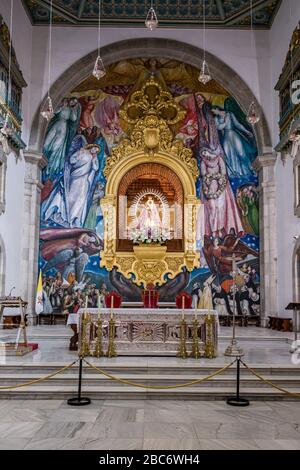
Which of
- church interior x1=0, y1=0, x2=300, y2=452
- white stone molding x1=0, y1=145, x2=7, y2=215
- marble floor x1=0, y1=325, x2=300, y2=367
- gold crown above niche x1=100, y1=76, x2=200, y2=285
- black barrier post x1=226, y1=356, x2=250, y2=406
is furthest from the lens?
gold crown above niche x1=100, y1=76, x2=200, y2=285

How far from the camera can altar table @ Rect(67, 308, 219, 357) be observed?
9430 millimetres

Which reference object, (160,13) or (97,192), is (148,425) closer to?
(97,192)

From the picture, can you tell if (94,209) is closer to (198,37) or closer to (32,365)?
(198,37)

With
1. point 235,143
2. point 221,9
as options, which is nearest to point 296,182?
point 235,143

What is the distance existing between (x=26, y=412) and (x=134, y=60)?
1265 cm

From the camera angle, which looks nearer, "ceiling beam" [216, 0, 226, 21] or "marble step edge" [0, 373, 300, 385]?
"marble step edge" [0, 373, 300, 385]

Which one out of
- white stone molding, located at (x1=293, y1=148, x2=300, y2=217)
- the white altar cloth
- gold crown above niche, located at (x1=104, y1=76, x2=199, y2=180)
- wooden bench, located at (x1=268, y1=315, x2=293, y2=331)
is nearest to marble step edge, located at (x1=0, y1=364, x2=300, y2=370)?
the white altar cloth

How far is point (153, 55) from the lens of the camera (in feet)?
50.9

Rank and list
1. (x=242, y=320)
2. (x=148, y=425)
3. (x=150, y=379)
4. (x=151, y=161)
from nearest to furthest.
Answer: (x=148, y=425) < (x=150, y=379) < (x=242, y=320) < (x=151, y=161)

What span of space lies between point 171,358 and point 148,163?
8.62m

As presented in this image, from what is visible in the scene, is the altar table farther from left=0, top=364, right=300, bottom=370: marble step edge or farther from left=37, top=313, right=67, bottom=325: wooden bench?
left=37, top=313, right=67, bottom=325: wooden bench

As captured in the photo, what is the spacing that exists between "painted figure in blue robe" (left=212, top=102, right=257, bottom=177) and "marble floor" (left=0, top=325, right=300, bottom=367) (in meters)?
5.18

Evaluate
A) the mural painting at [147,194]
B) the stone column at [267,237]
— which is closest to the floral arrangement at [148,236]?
the mural painting at [147,194]
